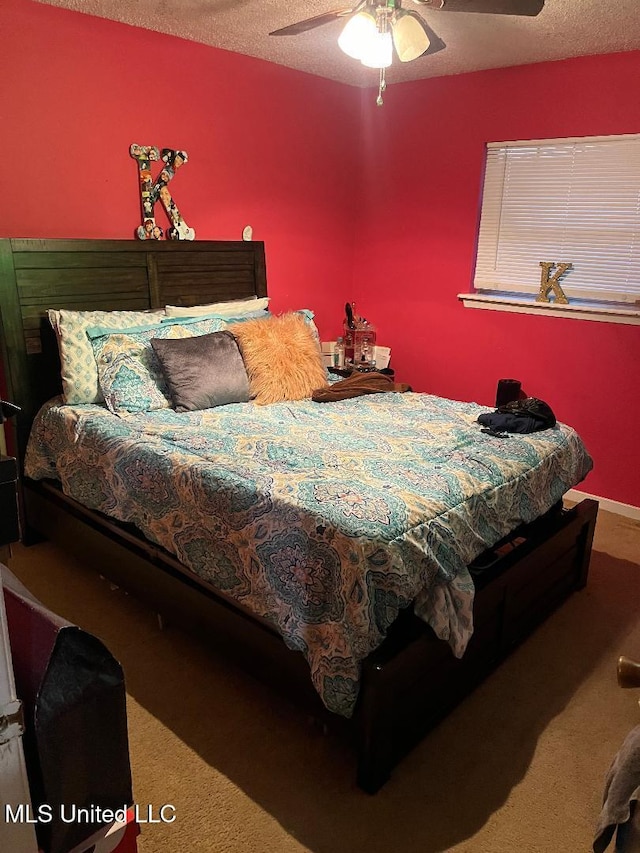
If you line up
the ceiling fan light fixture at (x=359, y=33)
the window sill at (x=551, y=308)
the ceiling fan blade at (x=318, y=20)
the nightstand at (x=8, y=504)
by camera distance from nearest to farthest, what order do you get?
the nightstand at (x=8, y=504)
the ceiling fan light fixture at (x=359, y=33)
the ceiling fan blade at (x=318, y=20)
the window sill at (x=551, y=308)

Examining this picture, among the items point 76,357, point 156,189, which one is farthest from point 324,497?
point 156,189

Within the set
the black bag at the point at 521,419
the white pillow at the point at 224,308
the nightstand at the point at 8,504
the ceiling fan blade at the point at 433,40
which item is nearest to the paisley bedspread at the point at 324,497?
the black bag at the point at 521,419

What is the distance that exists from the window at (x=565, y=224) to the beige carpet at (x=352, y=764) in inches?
74.2

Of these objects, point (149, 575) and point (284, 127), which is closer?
point (149, 575)

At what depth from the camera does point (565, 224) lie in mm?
3586

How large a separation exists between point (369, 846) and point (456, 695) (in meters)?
0.60

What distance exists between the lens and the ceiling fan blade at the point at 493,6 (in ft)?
7.06

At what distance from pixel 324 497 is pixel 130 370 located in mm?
1378

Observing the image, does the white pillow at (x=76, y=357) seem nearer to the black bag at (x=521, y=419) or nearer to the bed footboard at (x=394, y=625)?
the bed footboard at (x=394, y=625)

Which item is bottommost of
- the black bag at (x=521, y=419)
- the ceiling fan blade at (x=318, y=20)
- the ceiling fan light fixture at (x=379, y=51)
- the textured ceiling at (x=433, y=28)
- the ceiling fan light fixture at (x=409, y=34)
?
the black bag at (x=521, y=419)

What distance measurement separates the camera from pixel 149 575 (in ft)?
7.92

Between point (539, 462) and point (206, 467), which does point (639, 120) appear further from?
point (206, 467)

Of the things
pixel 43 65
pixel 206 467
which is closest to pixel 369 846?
pixel 206 467

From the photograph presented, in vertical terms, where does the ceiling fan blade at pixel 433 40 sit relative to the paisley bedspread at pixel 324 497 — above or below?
above
